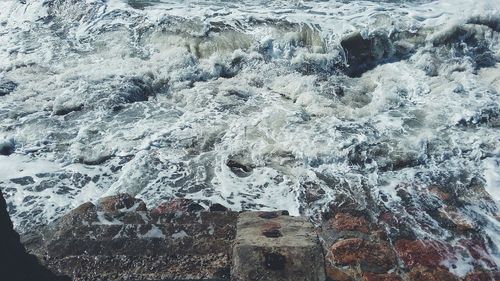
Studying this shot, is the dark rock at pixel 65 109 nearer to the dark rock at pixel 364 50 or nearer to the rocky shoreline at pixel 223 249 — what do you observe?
the rocky shoreline at pixel 223 249

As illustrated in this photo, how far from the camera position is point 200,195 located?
6094 millimetres

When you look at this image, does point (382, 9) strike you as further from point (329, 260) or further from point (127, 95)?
point (329, 260)

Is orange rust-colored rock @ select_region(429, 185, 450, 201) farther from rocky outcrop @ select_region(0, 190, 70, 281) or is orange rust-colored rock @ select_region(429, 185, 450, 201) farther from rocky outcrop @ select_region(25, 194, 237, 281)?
rocky outcrop @ select_region(0, 190, 70, 281)

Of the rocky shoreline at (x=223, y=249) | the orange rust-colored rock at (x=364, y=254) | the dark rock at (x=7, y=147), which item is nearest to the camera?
the rocky shoreline at (x=223, y=249)

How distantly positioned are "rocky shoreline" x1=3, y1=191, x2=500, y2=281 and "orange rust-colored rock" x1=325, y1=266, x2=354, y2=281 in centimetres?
1

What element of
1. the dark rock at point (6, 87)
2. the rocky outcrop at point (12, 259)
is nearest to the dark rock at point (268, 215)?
the rocky outcrop at point (12, 259)

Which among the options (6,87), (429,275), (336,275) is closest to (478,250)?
(429,275)

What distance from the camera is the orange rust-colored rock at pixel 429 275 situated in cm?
418

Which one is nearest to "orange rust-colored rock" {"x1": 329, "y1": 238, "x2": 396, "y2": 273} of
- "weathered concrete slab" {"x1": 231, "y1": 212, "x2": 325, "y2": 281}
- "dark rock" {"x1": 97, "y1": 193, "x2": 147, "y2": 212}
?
"weathered concrete slab" {"x1": 231, "y1": 212, "x2": 325, "y2": 281}

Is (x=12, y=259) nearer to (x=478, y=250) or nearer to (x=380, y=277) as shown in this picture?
(x=380, y=277)

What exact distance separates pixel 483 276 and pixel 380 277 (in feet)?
3.97

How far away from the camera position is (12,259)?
2.92 meters

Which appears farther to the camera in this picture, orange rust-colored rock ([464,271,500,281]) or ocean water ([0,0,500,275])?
ocean water ([0,0,500,275])

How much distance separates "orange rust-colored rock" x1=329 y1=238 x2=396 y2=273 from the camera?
414 centimetres
